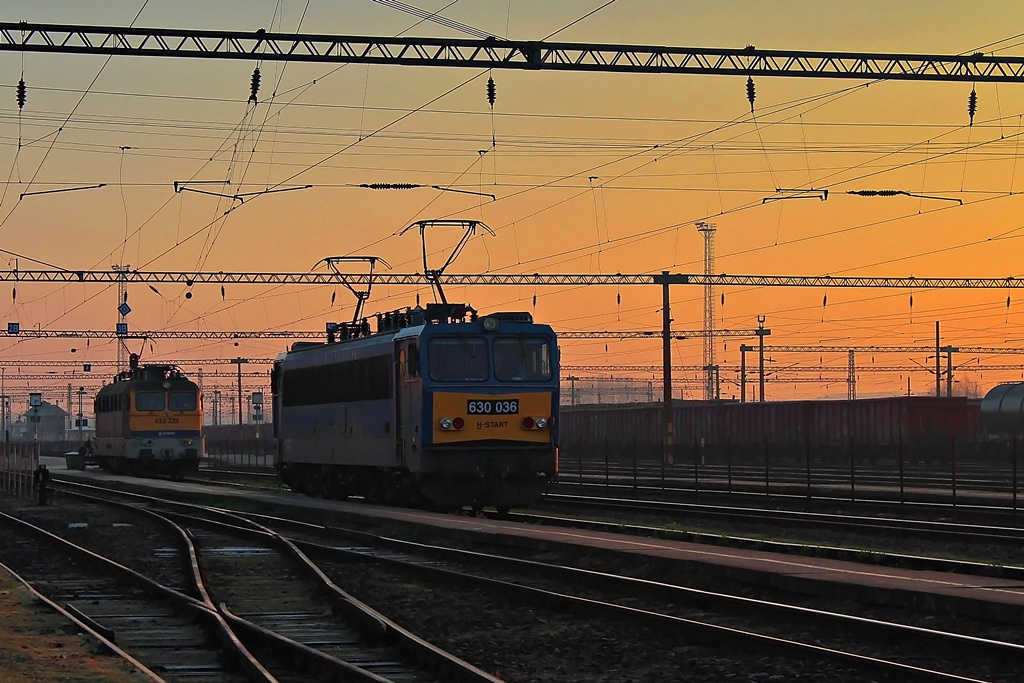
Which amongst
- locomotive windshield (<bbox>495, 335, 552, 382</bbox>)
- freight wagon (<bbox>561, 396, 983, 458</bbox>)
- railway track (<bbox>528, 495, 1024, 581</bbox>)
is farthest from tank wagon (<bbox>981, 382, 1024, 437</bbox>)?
locomotive windshield (<bbox>495, 335, 552, 382</bbox>)

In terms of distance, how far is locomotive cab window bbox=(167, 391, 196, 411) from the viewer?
51531 mm

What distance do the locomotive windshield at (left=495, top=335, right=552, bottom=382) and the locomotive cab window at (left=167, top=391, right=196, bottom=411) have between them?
26741 millimetres

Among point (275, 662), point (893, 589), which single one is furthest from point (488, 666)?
point (893, 589)

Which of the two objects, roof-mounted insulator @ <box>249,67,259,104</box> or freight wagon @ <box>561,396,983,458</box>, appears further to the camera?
freight wagon @ <box>561,396,983,458</box>

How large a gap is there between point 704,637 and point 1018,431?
148 ft

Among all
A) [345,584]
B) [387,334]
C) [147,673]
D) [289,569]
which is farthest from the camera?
[387,334]

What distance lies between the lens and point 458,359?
88.7 ft

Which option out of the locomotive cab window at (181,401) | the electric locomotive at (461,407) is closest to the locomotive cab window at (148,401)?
the locomotive cab window at (181,401)

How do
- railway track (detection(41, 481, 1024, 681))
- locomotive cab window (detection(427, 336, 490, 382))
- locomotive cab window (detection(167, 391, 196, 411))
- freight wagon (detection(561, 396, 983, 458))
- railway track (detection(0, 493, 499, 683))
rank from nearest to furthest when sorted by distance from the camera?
railway track (detection(41, 481, 1024, 681))
railway track (detection(0, 493, 499, 683))
locomotive cab window (detection(427, 336, 490, 382))
locomotive cab window (detection(167, 391, 196, 411))
freight wagon (detection(561, 396, 983, 458))

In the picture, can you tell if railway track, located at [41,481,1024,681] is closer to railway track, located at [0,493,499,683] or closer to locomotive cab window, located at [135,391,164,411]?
railway track, located at [0,493,499,683]

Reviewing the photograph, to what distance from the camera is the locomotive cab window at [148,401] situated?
2007 inches

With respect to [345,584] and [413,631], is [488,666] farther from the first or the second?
[345,584]

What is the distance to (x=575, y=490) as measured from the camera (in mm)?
37219

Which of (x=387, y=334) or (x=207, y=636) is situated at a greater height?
(x=387, y=334)
